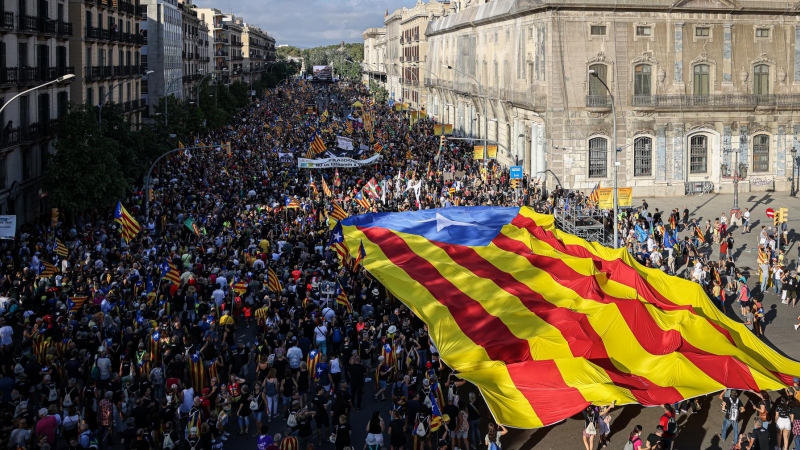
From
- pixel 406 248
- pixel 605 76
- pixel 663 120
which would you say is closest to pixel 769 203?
pixel 663 120

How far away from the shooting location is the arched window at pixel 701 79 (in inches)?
1980

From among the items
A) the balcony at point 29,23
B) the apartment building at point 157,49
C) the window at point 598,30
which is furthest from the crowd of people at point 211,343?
the apartment building at point 157,49

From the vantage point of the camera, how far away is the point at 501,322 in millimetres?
21062

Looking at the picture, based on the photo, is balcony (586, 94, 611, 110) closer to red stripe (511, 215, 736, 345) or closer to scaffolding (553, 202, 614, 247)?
scaffolding (553, 202, 614, 247)

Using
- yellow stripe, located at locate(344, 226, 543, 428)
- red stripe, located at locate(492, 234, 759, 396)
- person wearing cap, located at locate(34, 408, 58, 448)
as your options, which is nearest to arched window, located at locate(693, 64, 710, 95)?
red stripe, located at locate(492, 234, 759, 396)

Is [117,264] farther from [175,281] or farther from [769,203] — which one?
[769,203]

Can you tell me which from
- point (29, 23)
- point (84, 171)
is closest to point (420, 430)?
point (84, 171)

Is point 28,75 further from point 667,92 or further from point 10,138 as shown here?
point 667,92

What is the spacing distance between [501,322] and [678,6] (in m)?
34.7

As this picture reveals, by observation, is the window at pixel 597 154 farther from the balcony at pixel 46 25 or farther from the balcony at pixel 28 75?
the balcony at pixel 28 75

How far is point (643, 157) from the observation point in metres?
50.1

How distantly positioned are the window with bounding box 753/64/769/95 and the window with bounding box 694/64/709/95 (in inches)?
121

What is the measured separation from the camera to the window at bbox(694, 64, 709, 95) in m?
50.3

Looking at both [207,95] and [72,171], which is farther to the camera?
[207,95]
